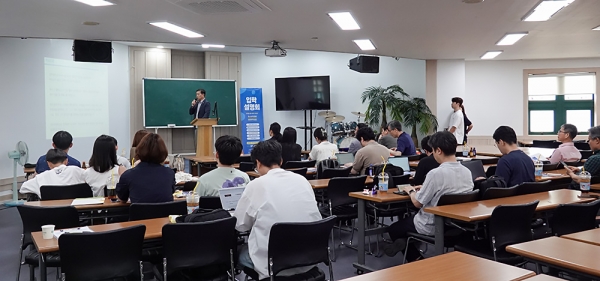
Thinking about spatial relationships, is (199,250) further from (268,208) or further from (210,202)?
(210,202)

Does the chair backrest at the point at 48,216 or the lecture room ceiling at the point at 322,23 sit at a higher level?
the lecture room ceiling at the point at 322,23

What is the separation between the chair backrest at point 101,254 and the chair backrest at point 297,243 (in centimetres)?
81

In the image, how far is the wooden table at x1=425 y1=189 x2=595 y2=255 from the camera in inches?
130

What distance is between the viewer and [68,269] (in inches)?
102

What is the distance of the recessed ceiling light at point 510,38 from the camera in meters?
7.79

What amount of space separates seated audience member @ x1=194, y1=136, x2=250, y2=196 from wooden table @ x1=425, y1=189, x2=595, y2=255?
61.2 inches

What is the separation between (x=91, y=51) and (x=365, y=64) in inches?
206

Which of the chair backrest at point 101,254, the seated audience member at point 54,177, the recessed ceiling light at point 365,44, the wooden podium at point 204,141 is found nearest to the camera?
the chair backrest at point 101,254

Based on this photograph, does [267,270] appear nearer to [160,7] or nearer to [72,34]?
[160,7]

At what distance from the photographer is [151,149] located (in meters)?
3.61

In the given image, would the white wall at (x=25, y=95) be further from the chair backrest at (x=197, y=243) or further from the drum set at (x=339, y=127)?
the chair backrest at (x=197, y=243)

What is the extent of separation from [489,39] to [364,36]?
241cm

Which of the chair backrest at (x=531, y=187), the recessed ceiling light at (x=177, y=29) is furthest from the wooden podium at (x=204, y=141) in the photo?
the chair backrest at (x=531, y=187)

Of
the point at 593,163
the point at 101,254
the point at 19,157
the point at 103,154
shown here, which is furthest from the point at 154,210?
the point at 19,157
